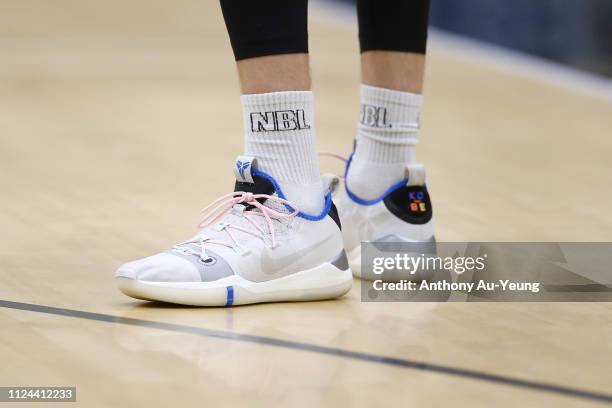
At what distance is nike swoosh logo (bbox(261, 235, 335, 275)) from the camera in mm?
1069

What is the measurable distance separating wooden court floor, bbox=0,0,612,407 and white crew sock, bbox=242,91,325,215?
0.12 metres

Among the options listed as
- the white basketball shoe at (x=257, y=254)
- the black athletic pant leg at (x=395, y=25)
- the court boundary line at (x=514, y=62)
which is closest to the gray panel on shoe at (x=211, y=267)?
the white basketball shoe at (x=257, y=254)

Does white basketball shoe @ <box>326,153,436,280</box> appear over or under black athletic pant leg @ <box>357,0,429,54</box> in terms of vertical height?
under

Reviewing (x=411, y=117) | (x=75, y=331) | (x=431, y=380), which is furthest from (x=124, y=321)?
(x=411, y=117)

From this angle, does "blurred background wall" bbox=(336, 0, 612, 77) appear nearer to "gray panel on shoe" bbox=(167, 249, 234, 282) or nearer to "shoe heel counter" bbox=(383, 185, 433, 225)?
"shoe heel counter" bbox=(383, 185, 433, 225)

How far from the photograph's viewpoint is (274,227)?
1.09m

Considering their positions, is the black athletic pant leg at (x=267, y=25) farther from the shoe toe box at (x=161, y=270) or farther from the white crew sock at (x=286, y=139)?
the shoe toe box at (x=161, y=270)

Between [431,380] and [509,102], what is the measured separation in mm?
2134

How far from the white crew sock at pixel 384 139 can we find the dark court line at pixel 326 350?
13.5 inches

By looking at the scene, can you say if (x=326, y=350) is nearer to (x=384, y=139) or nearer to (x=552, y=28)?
(x=384, y=139)

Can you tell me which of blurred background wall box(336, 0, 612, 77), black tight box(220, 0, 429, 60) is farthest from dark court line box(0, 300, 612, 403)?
blurred background wall box(336, 0, 612, 77)

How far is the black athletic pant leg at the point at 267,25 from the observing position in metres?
1.04

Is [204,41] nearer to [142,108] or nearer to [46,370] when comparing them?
[142,108]

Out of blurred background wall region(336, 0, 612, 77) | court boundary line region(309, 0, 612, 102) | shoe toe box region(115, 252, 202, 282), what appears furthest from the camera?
blurred background wall region(336, 0, 612, 77)
